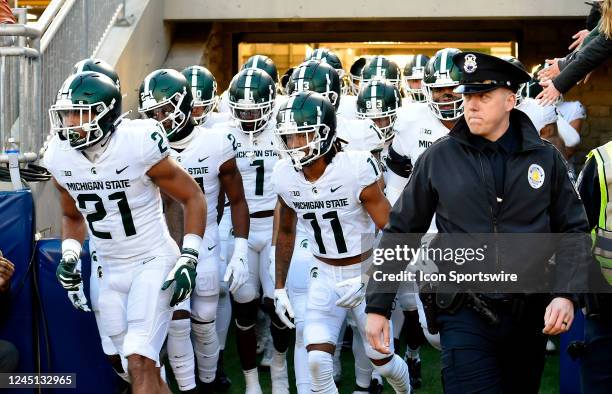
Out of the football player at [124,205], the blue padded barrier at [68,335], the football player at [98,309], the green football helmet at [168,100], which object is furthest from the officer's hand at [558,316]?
the green football helmet at [168,100]

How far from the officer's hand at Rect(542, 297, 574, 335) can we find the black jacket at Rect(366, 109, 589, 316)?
0.36 ft

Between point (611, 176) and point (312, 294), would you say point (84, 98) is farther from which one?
point (611, 176)

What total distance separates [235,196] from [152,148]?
3.69 feet

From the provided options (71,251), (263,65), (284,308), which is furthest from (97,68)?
(263,65)

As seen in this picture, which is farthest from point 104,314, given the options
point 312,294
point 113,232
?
point 312,294

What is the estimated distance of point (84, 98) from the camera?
517cm

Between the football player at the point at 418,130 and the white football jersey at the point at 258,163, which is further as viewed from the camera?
the white football jersey at the point at 258,163

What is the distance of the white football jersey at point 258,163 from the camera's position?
696cm

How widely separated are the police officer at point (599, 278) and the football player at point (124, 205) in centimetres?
191

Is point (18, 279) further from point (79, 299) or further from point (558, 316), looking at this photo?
point (558, 316)

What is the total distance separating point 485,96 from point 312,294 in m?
1.93

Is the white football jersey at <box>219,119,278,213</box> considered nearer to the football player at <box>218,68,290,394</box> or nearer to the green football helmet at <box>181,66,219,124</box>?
the football player at <box>218,68,290,394</box>

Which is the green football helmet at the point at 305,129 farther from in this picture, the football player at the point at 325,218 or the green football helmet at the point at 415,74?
the green football helmet at the point at 415,74

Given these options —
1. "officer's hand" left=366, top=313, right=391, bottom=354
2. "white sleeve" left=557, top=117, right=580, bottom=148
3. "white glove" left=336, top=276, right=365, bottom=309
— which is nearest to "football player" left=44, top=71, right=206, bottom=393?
"white glove" left=336, top=276, right=365, bottom=309
